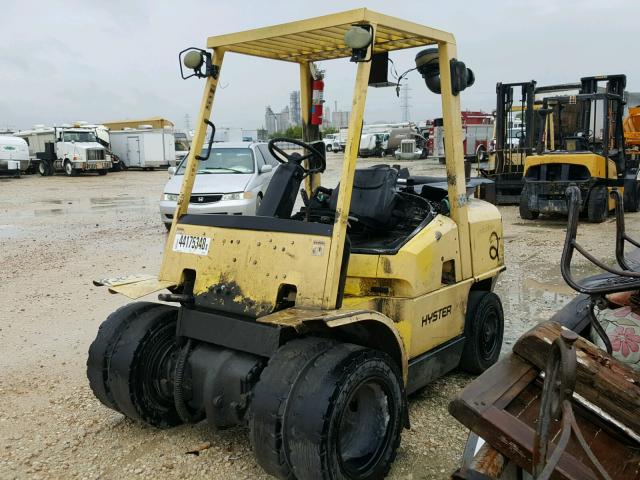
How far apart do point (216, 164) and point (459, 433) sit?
9667mm

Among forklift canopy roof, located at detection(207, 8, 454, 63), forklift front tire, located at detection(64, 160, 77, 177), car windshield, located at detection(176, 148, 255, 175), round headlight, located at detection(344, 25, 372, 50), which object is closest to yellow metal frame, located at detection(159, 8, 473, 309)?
forklift canopy roof, located at detection(207, 8, 454, 63)

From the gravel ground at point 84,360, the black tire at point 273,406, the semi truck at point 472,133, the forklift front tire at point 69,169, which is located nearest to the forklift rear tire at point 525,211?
the gravel ground at point 84,360

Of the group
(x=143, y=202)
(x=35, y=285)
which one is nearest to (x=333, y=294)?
(x=35, y=285)

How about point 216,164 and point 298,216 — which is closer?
point 298,216

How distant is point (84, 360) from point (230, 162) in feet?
25.3

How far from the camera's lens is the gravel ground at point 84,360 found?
3.69 meters

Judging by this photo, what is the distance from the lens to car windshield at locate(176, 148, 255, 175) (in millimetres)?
12438

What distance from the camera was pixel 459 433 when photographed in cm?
397

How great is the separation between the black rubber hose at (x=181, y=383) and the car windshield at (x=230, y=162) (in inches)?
345

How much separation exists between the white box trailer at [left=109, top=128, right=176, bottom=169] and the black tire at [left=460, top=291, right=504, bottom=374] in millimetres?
30750

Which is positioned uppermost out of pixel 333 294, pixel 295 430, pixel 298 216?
pixel 298 216

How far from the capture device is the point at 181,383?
147 inches

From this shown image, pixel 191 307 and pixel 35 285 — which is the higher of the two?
pixel 191 307

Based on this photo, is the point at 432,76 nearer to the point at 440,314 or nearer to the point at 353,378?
the point at 440,314
